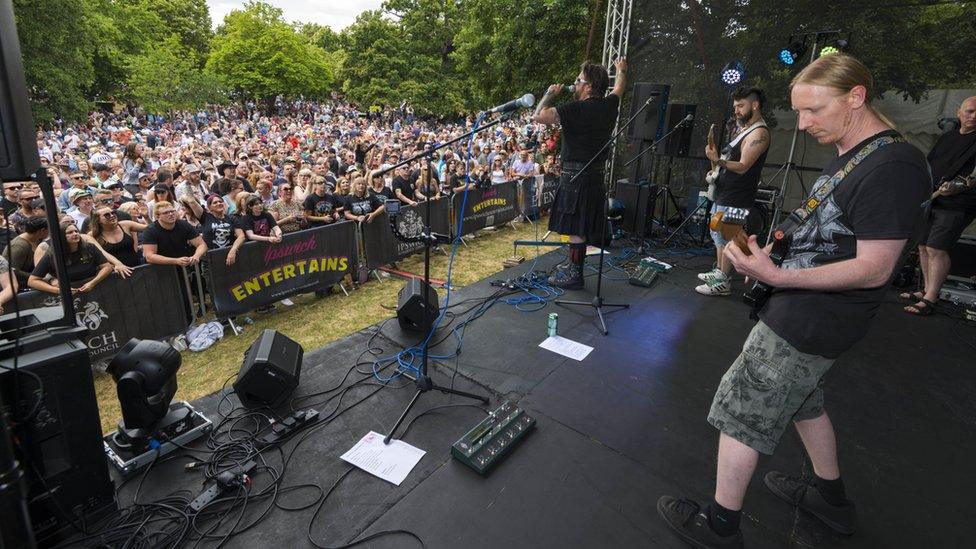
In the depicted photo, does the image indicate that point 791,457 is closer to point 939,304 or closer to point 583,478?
point 583,478

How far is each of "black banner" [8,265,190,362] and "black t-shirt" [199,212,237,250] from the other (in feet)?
1.70

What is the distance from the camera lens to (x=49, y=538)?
1.99 m

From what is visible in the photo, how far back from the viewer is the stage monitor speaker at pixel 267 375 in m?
2.91

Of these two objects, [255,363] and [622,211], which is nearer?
[255,363]

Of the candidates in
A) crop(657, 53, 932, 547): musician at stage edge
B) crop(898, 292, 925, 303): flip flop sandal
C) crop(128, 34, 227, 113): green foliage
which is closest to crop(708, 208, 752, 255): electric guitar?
crop(657, 53, 932, 547): musician at stage edge

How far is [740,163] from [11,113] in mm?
5193

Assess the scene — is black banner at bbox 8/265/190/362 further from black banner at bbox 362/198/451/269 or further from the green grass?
black banner at bbox 362/198/451/269

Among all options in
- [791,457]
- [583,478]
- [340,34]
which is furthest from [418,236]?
[340,34]

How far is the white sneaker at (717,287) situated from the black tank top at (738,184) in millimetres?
868

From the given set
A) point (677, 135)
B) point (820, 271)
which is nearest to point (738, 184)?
point (677, 135)

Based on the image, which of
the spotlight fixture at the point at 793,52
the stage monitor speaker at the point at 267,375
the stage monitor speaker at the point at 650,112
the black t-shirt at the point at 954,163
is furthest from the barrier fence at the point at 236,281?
the spotlight fixture at the point at 793,52

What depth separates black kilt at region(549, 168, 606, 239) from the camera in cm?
465

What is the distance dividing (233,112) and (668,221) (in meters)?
33.5

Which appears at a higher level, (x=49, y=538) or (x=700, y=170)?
(x=700, y=170)
